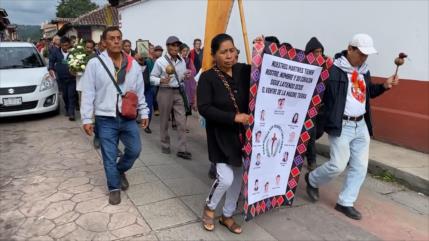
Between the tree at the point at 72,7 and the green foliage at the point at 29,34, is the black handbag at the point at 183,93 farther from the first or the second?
the tree at the point at 72,7

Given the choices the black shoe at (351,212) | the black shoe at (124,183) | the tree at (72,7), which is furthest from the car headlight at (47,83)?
the tree at (72,7)

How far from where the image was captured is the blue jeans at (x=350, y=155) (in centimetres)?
402

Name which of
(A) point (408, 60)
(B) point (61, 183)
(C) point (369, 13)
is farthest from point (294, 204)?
(C) point (369, 13)

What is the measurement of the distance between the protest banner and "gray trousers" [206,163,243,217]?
0.42 feet

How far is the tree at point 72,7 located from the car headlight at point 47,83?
68.2 meters

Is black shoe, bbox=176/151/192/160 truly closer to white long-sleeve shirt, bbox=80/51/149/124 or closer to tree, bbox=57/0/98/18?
white long-sleeve shirt, bbox=80/51/149/124

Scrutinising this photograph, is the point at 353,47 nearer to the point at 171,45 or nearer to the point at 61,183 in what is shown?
the point at 171,45

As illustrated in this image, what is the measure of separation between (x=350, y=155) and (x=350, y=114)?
451 mm

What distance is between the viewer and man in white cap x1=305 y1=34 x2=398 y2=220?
13.0ft

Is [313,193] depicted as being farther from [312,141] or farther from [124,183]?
[124,183]

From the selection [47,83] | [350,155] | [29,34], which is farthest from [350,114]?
[29,34]

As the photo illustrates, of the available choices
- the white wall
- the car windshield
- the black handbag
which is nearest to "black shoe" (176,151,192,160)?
the black handbag

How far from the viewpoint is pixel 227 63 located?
10.8 ft

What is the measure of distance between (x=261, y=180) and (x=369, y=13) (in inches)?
178
